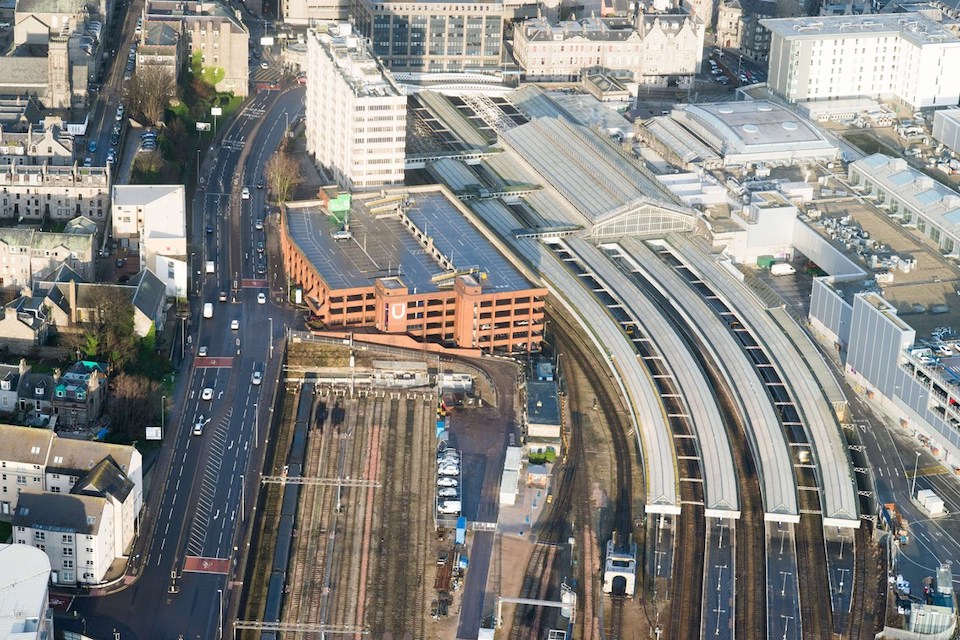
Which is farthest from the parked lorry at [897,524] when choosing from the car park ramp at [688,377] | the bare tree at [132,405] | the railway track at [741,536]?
the bare tree at [132,405]

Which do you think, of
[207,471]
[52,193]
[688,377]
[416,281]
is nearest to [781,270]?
[688,377]

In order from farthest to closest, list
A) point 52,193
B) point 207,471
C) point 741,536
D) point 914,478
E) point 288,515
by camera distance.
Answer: point 52,193, point 914,478, point 207,471, point 741,536, point 288,515

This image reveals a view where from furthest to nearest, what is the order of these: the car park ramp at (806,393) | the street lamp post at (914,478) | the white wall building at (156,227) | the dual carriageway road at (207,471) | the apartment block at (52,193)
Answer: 1. the apartment block at (52,193)
2. the white wall building at (156,227)
3. the street lamp post at (914,478)
4. the car park ramp at (806,393)
5. the dual carriageway road at (207,471)

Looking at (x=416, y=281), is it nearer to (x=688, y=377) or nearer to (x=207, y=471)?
(x=688, y=377)

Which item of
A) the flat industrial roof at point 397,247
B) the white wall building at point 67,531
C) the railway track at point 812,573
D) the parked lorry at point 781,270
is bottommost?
the railway track at point 812,573

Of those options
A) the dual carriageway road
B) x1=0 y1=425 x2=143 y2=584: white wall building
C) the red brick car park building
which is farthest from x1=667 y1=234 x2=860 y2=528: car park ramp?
x1=0 y1=425 x2=143 y2=584: white wall building

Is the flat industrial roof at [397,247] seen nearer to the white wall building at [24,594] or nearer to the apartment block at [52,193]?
the apartment block at [52,193]
